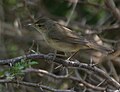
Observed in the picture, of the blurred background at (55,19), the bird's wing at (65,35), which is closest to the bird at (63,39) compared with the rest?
the bird's wing at (65,35)

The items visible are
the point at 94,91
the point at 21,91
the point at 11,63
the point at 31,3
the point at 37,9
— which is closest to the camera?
the point at 11,63

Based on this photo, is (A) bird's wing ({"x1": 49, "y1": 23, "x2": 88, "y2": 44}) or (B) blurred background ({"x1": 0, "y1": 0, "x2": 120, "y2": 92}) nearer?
(A) bird's wing ({"x1": 49, "y1": 23, "x2": 88, "y2": 44})

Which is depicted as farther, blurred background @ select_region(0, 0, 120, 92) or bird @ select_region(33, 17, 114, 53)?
blurred background @ select_region(0, 0, 120, 92)

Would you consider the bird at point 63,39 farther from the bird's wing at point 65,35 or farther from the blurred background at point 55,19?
the blurred background at point 55,19

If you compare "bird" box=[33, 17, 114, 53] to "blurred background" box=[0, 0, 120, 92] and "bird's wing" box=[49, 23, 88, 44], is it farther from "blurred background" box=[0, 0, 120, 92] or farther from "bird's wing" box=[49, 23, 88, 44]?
"blurred background" box=[0, 0, 120, 92]

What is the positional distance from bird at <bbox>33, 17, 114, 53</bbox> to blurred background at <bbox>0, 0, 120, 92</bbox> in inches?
39.9

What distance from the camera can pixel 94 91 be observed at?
191 inches

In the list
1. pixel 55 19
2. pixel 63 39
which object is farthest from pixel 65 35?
pixel 55 19

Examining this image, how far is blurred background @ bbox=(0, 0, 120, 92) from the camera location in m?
6.22

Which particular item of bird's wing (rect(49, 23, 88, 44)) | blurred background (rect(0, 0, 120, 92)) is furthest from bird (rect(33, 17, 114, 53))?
blurred background (rect(0, 0, 120, 92))

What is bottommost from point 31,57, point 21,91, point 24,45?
point 21,91

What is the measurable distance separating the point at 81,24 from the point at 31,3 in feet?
3.21

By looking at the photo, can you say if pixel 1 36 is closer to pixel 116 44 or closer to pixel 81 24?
pixel 81 24

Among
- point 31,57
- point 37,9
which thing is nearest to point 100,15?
point 37,9
